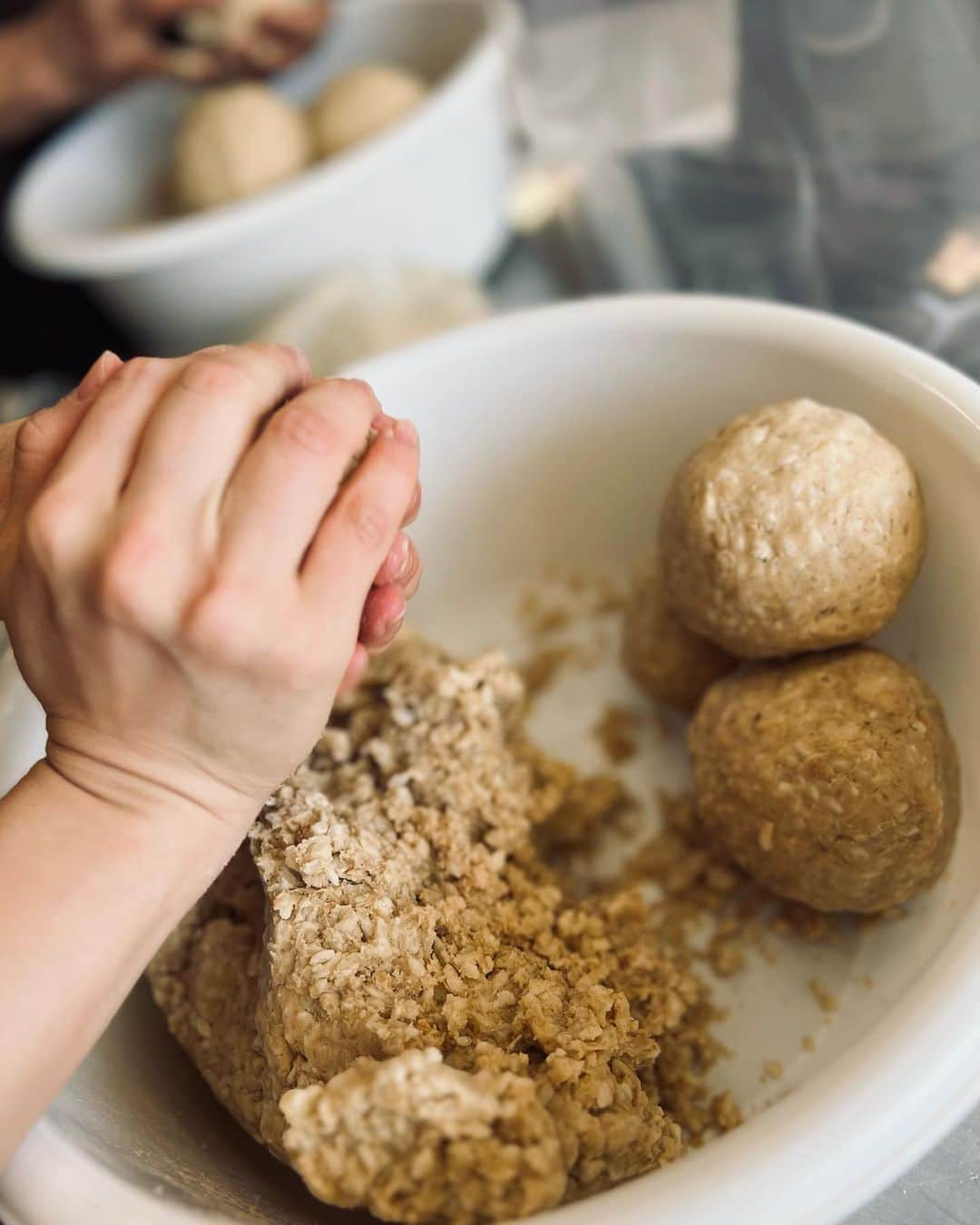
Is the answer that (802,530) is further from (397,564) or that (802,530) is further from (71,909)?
(71,909)

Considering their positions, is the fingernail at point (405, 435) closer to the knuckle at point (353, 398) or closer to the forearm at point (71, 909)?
the knuckle at point (353, 398)

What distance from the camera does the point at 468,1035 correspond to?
45cm

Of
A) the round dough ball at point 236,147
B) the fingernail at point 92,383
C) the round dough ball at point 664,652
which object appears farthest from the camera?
the round dough ball at point 236,147

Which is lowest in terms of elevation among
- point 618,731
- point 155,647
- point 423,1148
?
point 618,731

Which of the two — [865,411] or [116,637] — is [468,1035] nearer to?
[116,637]

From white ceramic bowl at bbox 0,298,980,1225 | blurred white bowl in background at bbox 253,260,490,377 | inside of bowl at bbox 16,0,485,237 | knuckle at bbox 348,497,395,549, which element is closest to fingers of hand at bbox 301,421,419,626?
knuckle at bbox 348,497,395,549

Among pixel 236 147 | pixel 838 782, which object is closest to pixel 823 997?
pixel 838 782

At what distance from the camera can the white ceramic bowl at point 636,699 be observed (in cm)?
36

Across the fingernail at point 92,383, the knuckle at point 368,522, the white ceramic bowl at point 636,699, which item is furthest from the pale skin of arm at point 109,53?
the knuckle at point 368,522

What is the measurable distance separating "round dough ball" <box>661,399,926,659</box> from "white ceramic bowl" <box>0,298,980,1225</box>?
36mm

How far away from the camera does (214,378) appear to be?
434 millimetres

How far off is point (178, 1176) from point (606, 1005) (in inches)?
7.4

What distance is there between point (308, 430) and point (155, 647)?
10cm

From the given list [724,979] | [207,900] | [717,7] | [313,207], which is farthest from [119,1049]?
[717,7]
